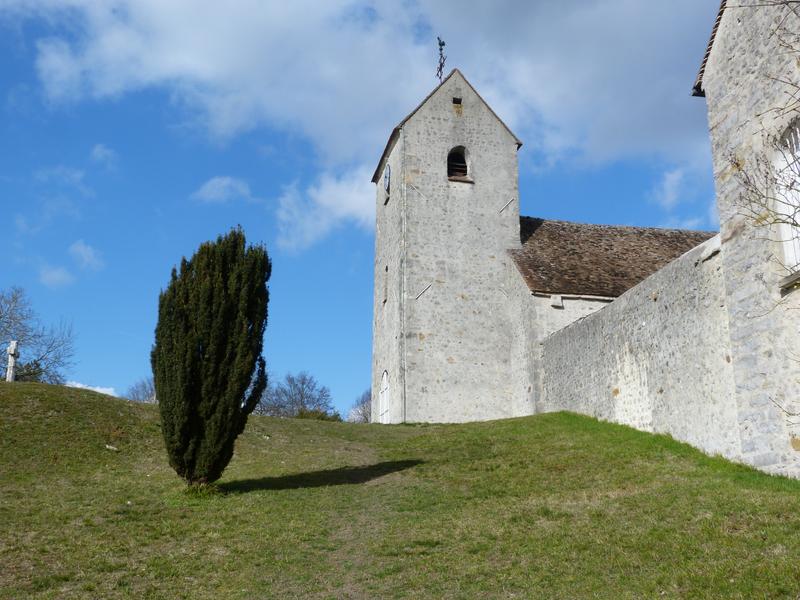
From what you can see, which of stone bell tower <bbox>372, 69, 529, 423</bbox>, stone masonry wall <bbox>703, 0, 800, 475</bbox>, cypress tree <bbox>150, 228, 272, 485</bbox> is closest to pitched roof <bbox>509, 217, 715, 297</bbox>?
stone bell tower <bbox>372, 69, 529, 423</bbox>

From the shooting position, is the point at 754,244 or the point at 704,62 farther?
the point at 704,62

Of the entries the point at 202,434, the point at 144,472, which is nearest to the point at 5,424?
the point at 144,472

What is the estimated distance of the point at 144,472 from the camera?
1377cm

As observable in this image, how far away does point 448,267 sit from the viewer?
23.2 meters

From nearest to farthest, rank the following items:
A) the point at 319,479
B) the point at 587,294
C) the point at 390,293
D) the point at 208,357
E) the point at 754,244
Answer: the point at 754,244
the point at 208,357
the point at 319,479
the point at 587,294
the point at 390,293

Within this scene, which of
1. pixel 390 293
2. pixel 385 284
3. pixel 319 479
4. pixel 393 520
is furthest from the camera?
pixel 385 284

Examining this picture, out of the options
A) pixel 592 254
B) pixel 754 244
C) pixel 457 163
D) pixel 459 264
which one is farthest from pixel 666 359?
pixel 457 163

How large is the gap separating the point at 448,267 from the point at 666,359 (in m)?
10.1

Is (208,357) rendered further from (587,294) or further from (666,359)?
(587,294)

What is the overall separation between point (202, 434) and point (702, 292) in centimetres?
865

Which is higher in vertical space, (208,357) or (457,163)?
(457,163)

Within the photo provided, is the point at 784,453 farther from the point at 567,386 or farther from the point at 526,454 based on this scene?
the point at 567,386

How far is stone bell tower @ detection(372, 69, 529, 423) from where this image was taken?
2209 cm

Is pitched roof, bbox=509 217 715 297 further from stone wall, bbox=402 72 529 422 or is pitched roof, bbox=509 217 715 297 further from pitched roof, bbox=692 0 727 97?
pitched roof, bbox=692 0 727 97
